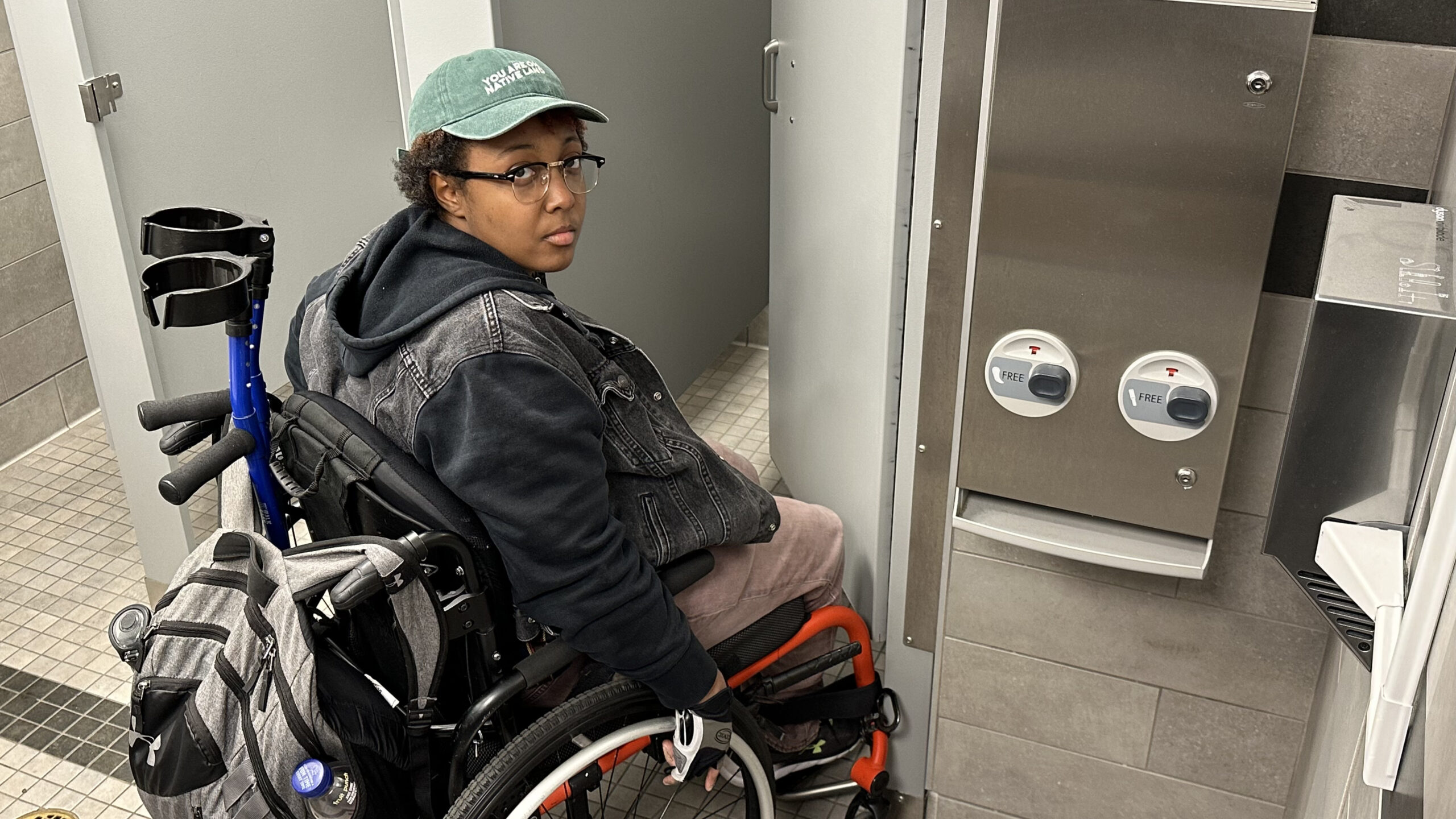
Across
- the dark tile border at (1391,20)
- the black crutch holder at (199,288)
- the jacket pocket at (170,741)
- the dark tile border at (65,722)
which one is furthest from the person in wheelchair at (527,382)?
the dark tile border at (65,722)

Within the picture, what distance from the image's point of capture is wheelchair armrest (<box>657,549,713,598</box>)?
1632 millimetres

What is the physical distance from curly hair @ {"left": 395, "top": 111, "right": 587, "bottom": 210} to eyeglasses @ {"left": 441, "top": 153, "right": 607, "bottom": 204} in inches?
0.6

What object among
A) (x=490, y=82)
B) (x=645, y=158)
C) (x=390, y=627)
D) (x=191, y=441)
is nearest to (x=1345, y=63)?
(x=490, y=82)

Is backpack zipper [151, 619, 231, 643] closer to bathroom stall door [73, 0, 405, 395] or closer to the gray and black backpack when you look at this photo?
the gray and black backpack

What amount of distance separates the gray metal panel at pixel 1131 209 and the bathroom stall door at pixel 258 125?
1561 millimetres

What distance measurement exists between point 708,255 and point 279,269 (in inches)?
45.1

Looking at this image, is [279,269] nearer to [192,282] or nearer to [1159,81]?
[192,282]

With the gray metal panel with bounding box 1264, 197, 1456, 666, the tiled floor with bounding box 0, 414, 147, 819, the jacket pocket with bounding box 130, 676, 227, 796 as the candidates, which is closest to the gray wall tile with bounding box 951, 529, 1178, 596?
the gray metal panel with bounding box 1264, 197, 1456, 666

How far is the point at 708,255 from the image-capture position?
3342 millimetres

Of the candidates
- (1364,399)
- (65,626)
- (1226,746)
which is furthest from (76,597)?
(1364,399)

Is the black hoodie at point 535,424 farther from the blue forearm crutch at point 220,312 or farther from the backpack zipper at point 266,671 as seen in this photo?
the backpack zipper at point 266,671

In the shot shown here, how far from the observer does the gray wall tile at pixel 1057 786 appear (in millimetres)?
1757

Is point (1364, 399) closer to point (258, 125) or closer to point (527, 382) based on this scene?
point (527, 382)

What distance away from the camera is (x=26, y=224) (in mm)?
3043
